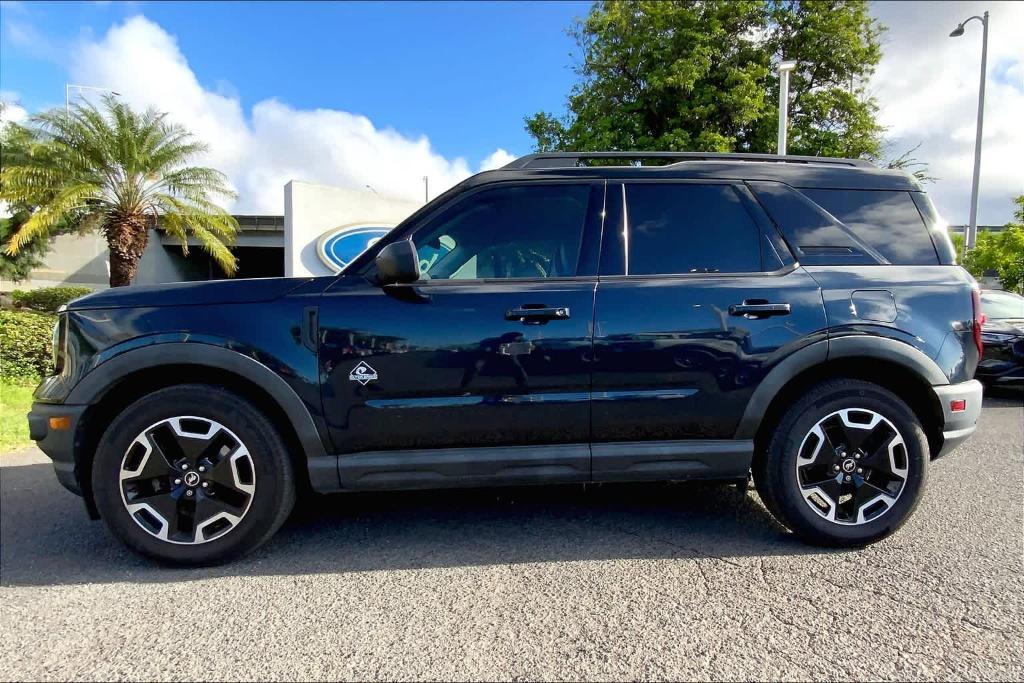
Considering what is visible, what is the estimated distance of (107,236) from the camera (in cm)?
1446

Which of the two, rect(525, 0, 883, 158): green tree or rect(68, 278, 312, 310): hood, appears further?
rect(525, 0, 883, 158): green tree

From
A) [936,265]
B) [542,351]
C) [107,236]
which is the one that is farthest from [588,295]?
[107,236]

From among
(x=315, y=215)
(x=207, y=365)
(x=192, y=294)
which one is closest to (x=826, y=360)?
(x=207, y=365)

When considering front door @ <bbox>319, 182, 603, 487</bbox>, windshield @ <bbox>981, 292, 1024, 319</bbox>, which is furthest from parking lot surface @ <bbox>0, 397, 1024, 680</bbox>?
windshield @ <bbox>981, 292, 1024, 319</bbox>

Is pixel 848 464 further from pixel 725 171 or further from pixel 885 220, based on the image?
pixel 725 171

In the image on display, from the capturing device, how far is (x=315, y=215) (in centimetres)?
1491

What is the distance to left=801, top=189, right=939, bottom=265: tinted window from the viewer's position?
305cm

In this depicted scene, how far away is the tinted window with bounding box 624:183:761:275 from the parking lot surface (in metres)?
1.43

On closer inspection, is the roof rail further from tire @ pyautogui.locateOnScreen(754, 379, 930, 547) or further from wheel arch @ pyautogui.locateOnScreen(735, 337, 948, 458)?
tire @ pyautogui.locateOnScreen(754, 379, 930, 547)

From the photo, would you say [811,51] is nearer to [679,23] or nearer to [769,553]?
[679,23]

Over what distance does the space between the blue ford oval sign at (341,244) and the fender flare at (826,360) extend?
13.1 metres

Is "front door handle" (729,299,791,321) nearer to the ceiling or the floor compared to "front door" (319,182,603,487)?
nearer to the ceiling

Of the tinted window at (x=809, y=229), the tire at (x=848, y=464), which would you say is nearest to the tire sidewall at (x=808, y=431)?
the tire at (x=848, y=464)

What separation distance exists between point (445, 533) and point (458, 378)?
3.12ft
